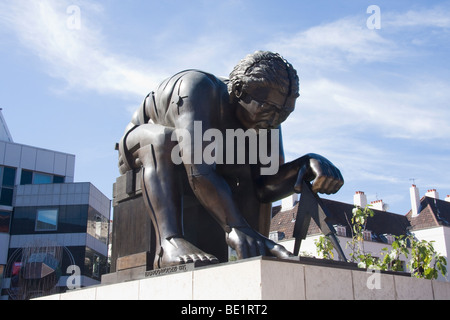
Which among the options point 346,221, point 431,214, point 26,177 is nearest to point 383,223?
point 431,214

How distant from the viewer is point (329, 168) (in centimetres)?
461

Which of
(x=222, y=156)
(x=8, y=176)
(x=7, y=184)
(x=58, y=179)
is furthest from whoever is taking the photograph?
(x=58, y=179)

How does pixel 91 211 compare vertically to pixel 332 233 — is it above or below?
above

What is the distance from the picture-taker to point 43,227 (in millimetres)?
37656

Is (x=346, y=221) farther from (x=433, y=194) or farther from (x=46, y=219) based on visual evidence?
(x=46, y=219)

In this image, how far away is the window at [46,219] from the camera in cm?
3753

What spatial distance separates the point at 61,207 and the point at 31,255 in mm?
3872

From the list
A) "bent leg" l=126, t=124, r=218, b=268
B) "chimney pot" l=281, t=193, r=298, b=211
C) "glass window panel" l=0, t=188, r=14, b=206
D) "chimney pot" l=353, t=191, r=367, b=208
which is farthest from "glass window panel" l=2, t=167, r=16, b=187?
"bent leg" l=126, t=124, r=218, b=268

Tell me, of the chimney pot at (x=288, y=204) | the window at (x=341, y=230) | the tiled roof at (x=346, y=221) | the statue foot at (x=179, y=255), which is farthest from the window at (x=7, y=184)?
the statue foot at (x=179, y=255)

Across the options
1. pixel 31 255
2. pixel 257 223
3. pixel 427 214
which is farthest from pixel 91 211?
pixel 257 223

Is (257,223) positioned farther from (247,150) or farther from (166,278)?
(166,278)

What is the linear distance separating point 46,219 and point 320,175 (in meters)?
36.1

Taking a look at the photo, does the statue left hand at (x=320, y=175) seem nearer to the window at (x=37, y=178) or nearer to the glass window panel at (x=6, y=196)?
the glass window panel at (x=6, y=196)

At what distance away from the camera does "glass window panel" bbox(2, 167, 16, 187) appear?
38.6m
